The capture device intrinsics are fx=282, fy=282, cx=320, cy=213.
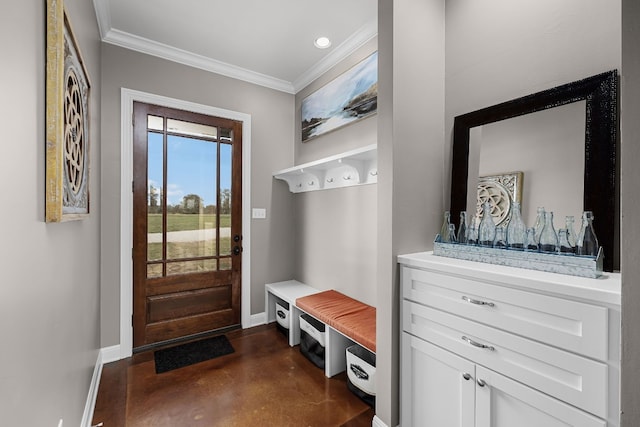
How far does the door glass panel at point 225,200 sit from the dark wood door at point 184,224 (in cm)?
1

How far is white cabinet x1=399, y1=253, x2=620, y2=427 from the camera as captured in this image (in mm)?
904

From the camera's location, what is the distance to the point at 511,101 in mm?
1458

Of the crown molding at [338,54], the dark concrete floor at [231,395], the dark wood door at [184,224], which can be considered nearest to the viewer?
the dark concrete floor at [231,395]

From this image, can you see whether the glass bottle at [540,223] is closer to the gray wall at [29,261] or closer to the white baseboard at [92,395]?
the gray wall at [29,261]

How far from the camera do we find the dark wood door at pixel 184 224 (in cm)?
254

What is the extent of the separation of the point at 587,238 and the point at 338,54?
93.5 inches

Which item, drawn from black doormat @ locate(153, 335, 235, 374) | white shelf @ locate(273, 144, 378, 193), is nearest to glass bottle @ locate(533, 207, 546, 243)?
white shelf @ locate(273, 144, 378, 193)

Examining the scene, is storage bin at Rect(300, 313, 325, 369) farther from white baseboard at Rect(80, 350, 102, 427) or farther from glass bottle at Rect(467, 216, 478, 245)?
white baseboard at Rect(80, 350, 102, 427)

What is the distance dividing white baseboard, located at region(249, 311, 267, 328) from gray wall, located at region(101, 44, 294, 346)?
0.14 feet

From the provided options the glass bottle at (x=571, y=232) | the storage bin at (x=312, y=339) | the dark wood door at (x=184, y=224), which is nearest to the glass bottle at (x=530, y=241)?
the glass bottle at (x=571, y=232)

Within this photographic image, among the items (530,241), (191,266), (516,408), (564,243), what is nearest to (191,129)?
(191,266)

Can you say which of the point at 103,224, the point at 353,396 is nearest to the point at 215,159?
the point at 103,224

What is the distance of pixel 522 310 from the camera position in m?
1.07

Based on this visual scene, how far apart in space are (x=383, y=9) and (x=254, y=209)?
2.15 m
